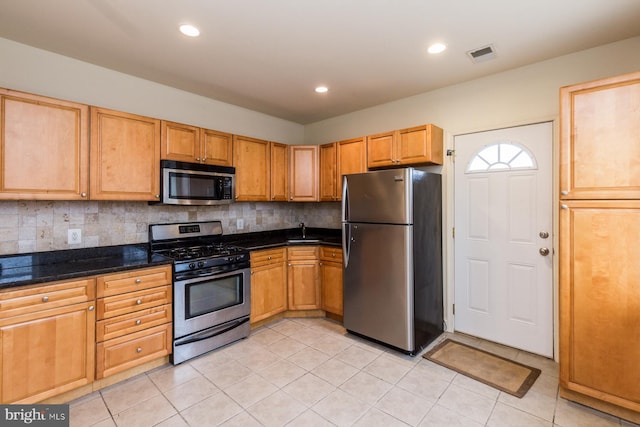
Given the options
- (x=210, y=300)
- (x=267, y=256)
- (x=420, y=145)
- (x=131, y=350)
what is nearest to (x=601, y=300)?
(x=420, y=145)

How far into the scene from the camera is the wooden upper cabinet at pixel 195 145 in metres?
2.84


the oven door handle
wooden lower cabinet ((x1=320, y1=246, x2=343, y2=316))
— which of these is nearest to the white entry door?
wooden lower cabinet ((x1=320, y1=246, x2=343, y2=316))

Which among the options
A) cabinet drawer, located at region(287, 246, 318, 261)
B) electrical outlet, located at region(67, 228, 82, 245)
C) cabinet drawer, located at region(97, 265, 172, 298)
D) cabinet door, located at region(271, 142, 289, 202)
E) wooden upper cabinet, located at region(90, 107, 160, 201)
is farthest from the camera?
cabinet door, located at region(271, 142, 289, 202)

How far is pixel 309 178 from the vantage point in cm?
400

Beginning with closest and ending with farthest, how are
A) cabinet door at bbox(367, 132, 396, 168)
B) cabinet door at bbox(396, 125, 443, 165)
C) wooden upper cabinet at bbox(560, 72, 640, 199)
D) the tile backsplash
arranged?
wooden upper cabinet at bbox(560, 72, 640, 199) → the tile backsplash → cabinet door at bbox(396, 125, 443, 165) → cabinet door at bbox(367, 132, 396, 168)

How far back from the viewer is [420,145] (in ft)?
10.1

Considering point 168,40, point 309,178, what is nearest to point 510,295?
point 309,178

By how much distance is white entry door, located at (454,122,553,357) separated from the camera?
266 centimetres

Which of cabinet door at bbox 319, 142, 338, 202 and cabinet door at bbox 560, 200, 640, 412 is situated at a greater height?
cabinet door at bbox 319, 142, 338, 202

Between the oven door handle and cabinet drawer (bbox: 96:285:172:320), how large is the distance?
378 millimetres

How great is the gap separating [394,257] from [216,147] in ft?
7.20

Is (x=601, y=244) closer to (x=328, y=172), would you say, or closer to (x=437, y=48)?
(x=437, y=48)

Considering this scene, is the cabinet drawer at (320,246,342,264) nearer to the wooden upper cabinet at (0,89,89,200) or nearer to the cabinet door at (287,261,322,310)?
the cabinet door at (287,261,322,310)

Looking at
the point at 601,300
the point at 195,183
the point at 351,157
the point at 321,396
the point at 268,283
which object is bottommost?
the point at 321,396
